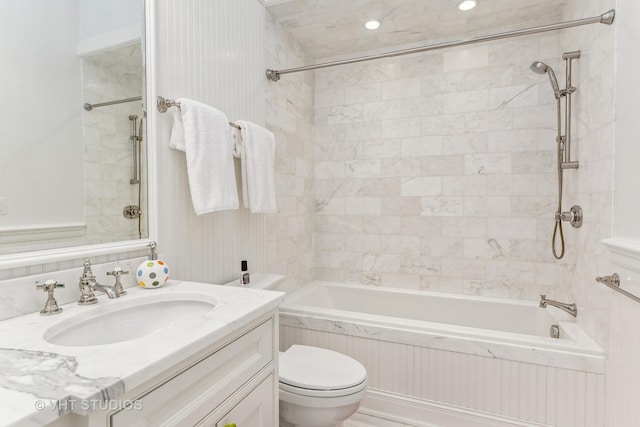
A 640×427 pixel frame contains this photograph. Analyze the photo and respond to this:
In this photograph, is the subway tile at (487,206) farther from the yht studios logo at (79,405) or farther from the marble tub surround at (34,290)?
the yht studios logo at (79,405)

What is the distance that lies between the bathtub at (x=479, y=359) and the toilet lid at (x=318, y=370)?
1.00ft

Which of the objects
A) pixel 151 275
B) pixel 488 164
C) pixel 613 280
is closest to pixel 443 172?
pixel 488 164

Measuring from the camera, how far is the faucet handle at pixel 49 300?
0.92 metres

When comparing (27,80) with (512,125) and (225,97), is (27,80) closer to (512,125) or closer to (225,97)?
(225,97)

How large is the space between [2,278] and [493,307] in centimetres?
259

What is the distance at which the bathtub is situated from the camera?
149cm

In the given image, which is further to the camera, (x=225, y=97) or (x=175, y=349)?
(x=225, y=97)

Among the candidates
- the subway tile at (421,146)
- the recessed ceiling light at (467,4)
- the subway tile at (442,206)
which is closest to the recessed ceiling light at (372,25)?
the recessed ceiling light at (467,4)

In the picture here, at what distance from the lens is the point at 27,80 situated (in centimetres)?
99

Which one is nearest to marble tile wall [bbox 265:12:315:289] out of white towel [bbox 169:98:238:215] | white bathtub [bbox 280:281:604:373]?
white bathtub [bbox 280:281:604:373]

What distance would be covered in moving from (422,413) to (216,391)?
1.39 meters

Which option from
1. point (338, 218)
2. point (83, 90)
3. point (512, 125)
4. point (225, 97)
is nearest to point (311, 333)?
point (338, 218)

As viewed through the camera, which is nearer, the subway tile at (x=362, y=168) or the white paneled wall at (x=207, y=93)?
the white paneled wall at (x=207, y=93)

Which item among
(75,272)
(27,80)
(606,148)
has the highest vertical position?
(27,80)
